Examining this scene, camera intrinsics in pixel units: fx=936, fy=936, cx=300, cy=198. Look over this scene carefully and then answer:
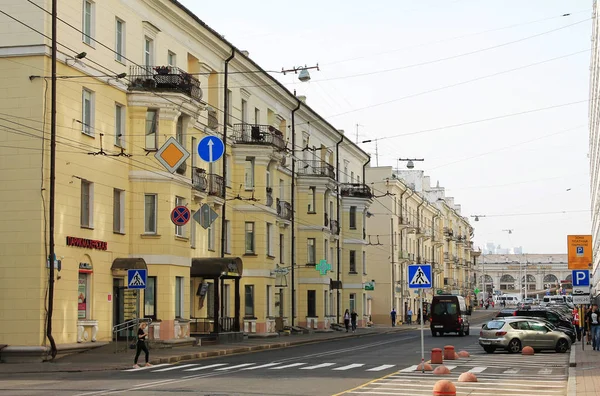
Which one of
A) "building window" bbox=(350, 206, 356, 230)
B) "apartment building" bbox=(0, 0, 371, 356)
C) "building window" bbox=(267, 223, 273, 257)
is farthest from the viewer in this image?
"building window" bbox=(350, 206, 356, 230)

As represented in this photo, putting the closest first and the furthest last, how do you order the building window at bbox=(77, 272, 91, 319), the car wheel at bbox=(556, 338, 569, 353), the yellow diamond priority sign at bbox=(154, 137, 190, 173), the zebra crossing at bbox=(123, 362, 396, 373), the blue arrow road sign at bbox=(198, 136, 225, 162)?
the zebra crossing at bbox=(123, 362, 396, 373)
the yellow diamond priority sign at bbox=(154, 137, 190, 173)
the building window at bbox=(77, 272, 91, 319)
the blue arrow road sign at bbox=(198, 136, 225, 162)
the car wheel at bbox=(556, 338, 569, 353)

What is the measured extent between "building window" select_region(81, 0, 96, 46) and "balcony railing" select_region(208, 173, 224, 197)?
486 inches

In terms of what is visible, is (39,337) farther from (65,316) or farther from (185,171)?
(185,171)

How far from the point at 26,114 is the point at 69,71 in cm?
231

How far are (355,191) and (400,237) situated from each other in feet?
65.4

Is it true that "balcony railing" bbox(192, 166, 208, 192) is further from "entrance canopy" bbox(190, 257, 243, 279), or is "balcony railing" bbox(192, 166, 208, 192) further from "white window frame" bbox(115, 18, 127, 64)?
"white window frame" bbox(115, 18, 127, 64)

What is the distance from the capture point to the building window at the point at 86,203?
109ft

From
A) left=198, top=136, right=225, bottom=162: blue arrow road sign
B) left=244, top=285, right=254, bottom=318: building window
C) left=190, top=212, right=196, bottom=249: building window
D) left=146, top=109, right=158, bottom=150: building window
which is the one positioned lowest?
left=244, top=285, right=254, bottom=318: building window

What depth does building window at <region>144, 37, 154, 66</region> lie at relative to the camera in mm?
37844

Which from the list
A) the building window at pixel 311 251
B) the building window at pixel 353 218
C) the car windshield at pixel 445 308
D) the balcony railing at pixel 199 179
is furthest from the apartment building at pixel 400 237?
the balcony railing at pixel 199 179

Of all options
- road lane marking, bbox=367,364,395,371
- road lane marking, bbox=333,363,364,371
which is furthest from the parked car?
road lane marking, bbox=367,364,395,371

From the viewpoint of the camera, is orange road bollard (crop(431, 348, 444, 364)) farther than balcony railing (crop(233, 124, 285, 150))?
No

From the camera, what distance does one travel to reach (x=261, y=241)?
4959cm

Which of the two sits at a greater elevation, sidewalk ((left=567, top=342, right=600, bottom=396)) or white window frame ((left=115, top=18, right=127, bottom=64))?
white window frame ((left=115, top=18, right=127, bottom=64))
